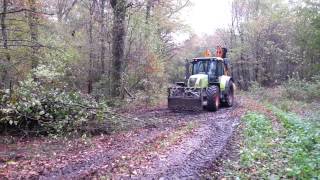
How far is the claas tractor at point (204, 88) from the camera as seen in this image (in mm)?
14344

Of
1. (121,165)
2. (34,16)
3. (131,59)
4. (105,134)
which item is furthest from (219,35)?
(121,165)

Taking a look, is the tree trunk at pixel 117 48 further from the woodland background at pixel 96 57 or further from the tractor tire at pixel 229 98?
the tractor tire at pixel 229 98

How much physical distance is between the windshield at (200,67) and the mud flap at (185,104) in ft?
8.03

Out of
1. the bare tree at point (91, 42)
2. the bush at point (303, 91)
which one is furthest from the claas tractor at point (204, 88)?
the bush at point (303, 91)

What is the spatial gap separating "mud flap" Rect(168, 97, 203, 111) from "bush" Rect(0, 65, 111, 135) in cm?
443

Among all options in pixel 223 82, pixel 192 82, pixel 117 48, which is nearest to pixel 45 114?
pixel 192 82

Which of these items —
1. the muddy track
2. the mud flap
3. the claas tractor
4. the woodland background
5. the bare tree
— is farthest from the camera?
the bare tree

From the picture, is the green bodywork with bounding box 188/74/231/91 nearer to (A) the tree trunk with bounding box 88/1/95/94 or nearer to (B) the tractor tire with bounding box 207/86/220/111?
(B) the tractor tire with bounding box 207/86/220/111

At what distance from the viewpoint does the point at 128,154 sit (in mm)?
7469

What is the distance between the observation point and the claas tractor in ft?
47.1

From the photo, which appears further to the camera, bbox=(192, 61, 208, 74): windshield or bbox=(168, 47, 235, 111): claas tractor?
bbox=(192, 61, 208, 74): windshield

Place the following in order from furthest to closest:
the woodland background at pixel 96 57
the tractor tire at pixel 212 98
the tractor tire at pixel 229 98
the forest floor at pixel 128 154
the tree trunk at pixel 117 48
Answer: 1. the tractor tire at pixel 229 98
2. the tree trunk at pixel 117 48
3. the tractor tire at pixel 212 98
4. the woodland background at pixel 96 57
5. the forest floor at pixel 128 154

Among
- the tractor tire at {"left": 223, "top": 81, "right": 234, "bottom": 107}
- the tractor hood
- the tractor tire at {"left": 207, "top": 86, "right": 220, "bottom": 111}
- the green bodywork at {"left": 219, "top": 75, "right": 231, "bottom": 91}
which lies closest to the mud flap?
the tractor tire at {"left": 207, "top": 86, "right": 220, "bottom": 111}

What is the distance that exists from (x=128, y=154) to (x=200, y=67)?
960 centimetres
